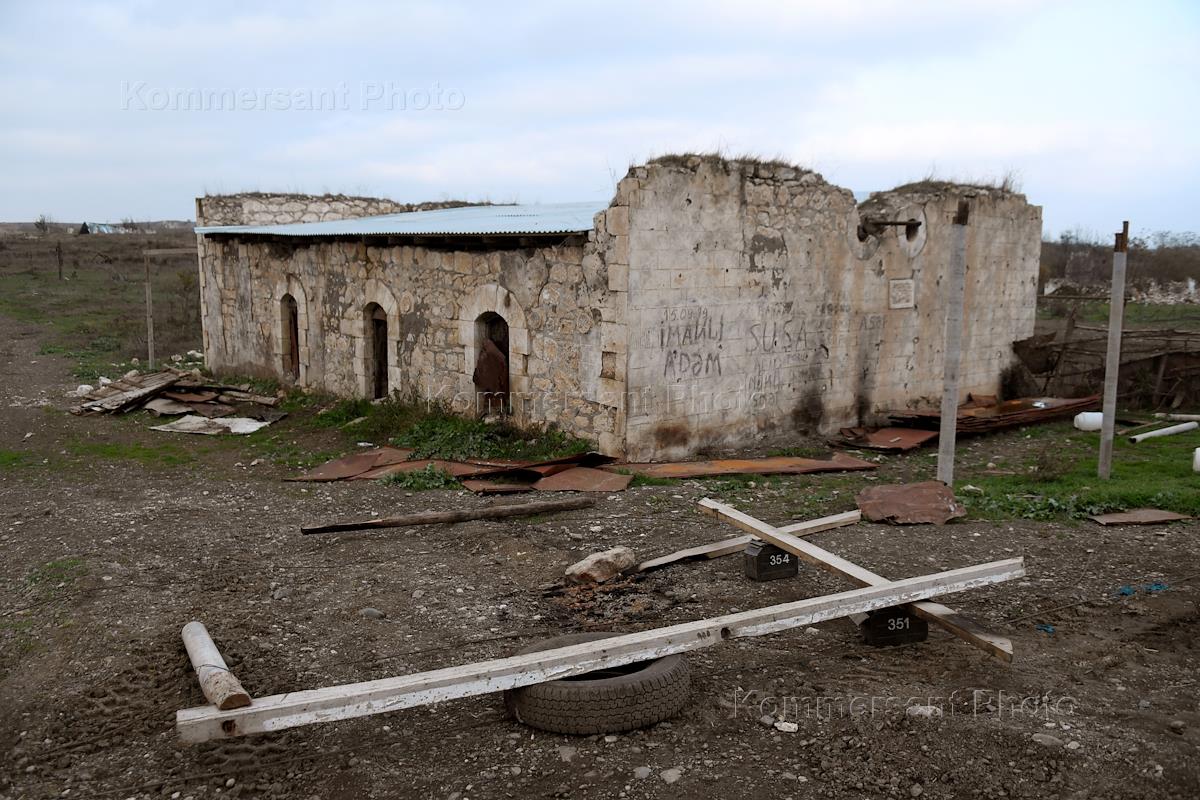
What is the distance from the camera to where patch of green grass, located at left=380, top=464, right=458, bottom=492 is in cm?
933

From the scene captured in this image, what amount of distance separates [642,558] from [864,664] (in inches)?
86.0

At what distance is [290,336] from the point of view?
15.8m

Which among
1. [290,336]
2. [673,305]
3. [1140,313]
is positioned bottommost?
[290,336]

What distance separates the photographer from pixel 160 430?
12.5m

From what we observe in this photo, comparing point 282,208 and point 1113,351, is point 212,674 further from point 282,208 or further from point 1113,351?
point 282,208

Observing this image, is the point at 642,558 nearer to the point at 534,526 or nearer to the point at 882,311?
the point at 534,526

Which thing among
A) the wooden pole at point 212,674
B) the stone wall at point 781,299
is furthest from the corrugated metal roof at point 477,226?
the wooden pole at point 212,674

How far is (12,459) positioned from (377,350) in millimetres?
4847

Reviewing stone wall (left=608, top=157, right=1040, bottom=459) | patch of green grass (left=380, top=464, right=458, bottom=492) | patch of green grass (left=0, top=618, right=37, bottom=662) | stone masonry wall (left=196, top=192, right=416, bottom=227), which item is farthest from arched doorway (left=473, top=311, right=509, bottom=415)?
stone masonry wall (left=196, top=192, right=416, bottom=227)

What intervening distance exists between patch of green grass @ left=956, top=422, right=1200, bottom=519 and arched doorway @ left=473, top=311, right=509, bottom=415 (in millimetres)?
5484

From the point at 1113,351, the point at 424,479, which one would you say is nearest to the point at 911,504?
the point at 1113,351

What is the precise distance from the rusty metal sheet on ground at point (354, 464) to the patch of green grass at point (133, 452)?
Answer: 6.38 ft

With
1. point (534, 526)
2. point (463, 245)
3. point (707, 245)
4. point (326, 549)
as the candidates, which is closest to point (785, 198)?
point (707, 245)

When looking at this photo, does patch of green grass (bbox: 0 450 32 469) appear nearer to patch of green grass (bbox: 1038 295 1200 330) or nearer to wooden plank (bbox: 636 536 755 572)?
wooden plank (bbox: 636 536 755 572)
